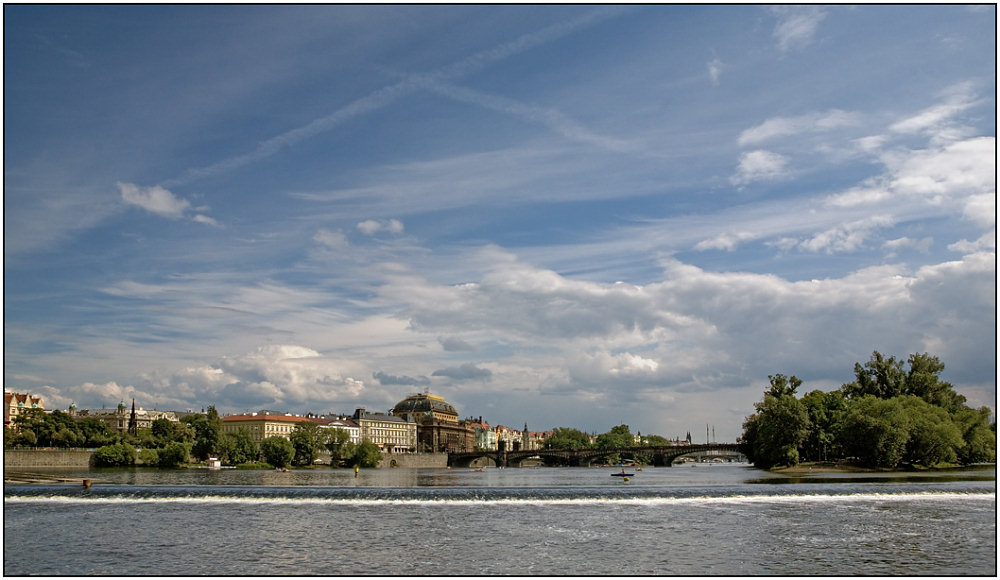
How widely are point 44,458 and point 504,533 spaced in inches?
4788

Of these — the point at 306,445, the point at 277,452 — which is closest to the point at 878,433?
the point at 277,452

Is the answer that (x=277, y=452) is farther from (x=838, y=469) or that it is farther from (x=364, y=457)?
(x=838, y=469)

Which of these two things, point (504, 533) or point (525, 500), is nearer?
point (504, 533)

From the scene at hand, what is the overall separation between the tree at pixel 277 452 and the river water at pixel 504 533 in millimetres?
82745

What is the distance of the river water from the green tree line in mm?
39885

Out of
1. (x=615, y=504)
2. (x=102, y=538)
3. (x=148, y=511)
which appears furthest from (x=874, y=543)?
(x=148, y=511)

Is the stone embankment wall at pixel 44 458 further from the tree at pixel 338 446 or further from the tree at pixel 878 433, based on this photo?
the tree at pixel 878 433

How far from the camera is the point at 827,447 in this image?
110m

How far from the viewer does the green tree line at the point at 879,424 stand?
9606 centimetres

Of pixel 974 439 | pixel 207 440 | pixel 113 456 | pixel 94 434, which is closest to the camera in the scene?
pixel 974 439

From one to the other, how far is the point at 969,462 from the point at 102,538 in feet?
374

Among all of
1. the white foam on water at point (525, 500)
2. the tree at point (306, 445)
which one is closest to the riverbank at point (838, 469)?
the white foam on water at point (525, 500)

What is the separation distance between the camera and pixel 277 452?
141 m

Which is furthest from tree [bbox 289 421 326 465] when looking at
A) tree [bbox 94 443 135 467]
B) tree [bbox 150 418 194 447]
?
tree [bbox 94 443 135 467]
